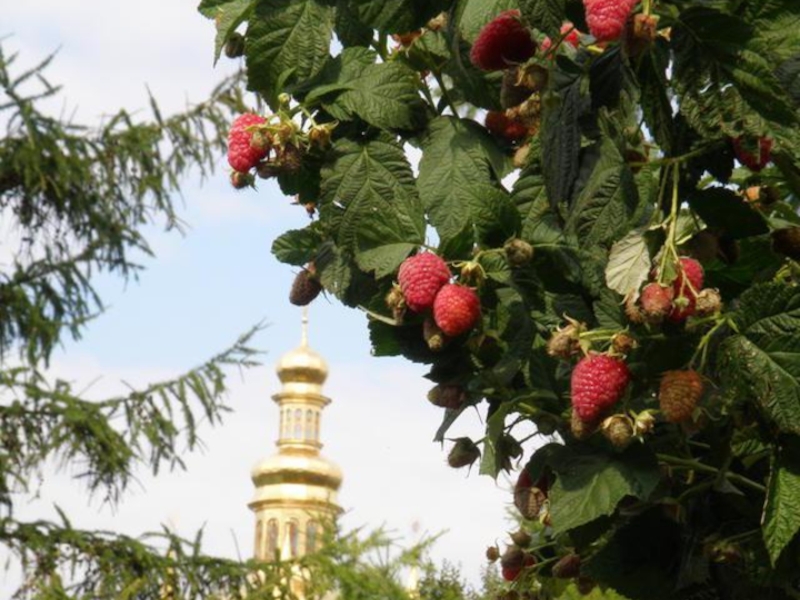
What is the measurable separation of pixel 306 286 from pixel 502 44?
1.20ft

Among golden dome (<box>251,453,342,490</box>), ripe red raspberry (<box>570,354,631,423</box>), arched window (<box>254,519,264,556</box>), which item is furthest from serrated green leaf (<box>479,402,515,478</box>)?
arched window (<box>254,519,264,556</box>)

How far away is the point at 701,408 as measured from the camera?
1.40 metres

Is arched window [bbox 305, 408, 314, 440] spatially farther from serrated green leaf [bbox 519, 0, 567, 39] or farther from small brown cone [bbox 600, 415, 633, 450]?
serrated green leaf [bbox 519, 0, 567, 39]

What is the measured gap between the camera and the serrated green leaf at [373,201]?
1.49 metres

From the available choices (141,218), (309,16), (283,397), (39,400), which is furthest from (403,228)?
(283,397)

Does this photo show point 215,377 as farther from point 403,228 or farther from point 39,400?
point 403,228

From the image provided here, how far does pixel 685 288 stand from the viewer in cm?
136

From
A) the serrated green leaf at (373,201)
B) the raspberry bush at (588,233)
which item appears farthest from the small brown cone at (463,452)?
the serrated green leaf at (373,201)

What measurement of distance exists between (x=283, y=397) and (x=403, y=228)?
25310 mm

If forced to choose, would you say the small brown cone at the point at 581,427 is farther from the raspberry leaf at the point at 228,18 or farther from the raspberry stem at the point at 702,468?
the raspberry leaf at the point at 228,18

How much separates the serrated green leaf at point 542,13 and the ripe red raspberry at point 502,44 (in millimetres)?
138

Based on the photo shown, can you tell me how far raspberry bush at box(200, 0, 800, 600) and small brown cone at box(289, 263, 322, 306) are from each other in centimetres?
3

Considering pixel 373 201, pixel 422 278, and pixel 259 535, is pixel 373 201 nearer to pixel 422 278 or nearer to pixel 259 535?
pixel 422 278

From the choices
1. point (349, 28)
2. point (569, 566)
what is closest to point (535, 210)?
point (349, 28)
